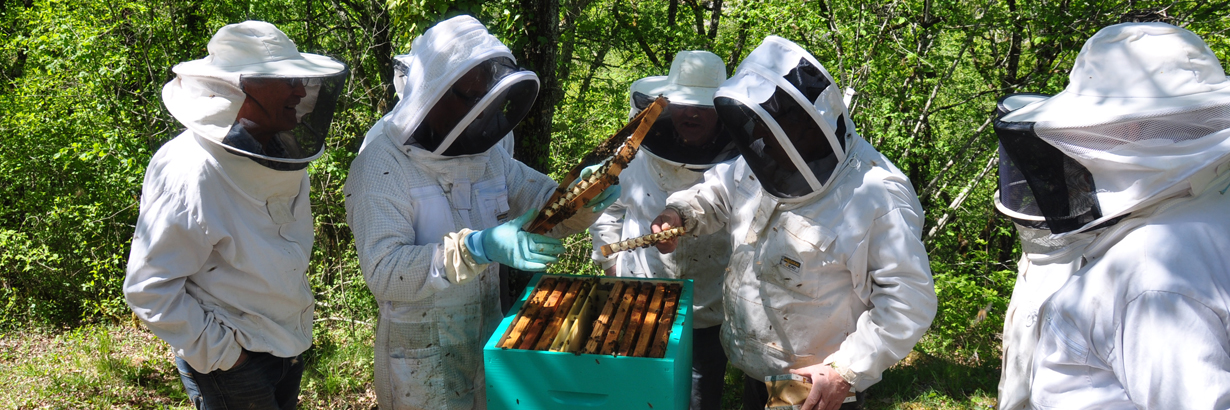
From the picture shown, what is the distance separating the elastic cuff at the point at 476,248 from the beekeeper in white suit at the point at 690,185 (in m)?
1.41

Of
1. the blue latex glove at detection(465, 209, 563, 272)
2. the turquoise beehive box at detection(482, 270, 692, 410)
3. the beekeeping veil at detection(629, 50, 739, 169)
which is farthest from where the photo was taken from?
the beekeeping veil at detection(629, 50, 739, 169)

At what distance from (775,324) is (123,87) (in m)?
5.92

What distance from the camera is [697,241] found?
3.66 metres

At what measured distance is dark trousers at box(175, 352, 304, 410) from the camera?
8.96 ft

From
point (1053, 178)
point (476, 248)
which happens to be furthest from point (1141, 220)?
point (476, 248)

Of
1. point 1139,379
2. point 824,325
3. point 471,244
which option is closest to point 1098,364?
point 1139,379

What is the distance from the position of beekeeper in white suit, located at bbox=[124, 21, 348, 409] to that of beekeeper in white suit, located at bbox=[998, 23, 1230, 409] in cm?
250

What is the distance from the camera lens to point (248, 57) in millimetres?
2562

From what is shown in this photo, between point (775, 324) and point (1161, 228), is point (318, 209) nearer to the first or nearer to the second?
point (775, 324)

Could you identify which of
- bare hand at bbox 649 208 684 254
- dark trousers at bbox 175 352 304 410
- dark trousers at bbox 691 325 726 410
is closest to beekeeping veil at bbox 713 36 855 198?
bare hand at bbox 649 208 684 254

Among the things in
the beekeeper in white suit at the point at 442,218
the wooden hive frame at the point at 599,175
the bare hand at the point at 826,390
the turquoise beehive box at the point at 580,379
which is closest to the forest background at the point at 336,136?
the beekeeper in white suit at the point at 442,218

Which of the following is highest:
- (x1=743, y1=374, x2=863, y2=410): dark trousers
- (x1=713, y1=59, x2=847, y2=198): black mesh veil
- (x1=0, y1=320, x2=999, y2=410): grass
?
(x1=713, y1=59, x2=847, y2=198): black mesh veil

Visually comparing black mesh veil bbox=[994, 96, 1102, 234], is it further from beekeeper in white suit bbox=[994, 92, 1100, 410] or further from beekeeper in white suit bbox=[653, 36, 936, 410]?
beekeeper in white suit bbox=[653, 36, 936, 410]

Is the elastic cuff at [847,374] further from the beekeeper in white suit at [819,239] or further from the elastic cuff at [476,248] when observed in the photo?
the elastic cuff at [476,248]
